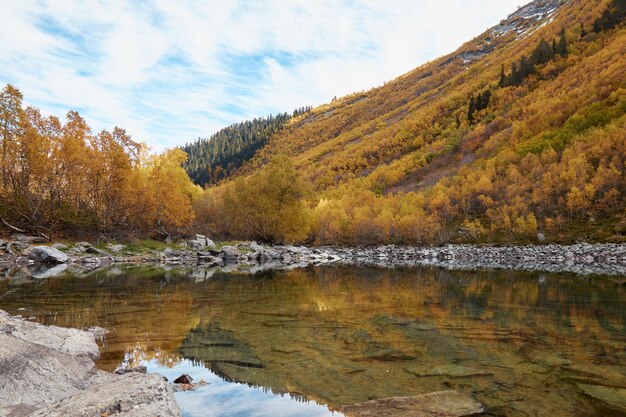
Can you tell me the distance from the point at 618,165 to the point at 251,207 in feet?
155

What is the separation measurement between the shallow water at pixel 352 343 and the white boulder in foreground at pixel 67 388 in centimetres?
77

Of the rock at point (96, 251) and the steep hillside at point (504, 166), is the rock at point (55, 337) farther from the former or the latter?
the steep hillside at point (504, 166)

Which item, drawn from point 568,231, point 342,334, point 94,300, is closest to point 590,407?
point 342,334

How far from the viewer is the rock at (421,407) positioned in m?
5.48

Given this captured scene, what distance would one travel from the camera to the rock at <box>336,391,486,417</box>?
→ 5484 mm

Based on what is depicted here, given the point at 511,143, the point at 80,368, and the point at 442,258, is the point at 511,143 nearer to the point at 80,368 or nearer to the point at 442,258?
the point at 442,258

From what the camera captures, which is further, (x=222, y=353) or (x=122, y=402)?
(x=222, y=353)

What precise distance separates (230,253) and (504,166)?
48826 millimetres

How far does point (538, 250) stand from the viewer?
53188 millimetres

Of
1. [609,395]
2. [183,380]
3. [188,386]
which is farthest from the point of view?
[183,380]

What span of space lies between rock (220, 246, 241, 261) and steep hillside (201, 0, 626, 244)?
26.7 feet

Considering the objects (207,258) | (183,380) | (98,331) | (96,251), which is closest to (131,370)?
(183,380)

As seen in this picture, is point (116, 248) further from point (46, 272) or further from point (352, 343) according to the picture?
point (352, 343)

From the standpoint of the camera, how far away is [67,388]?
600 cm
